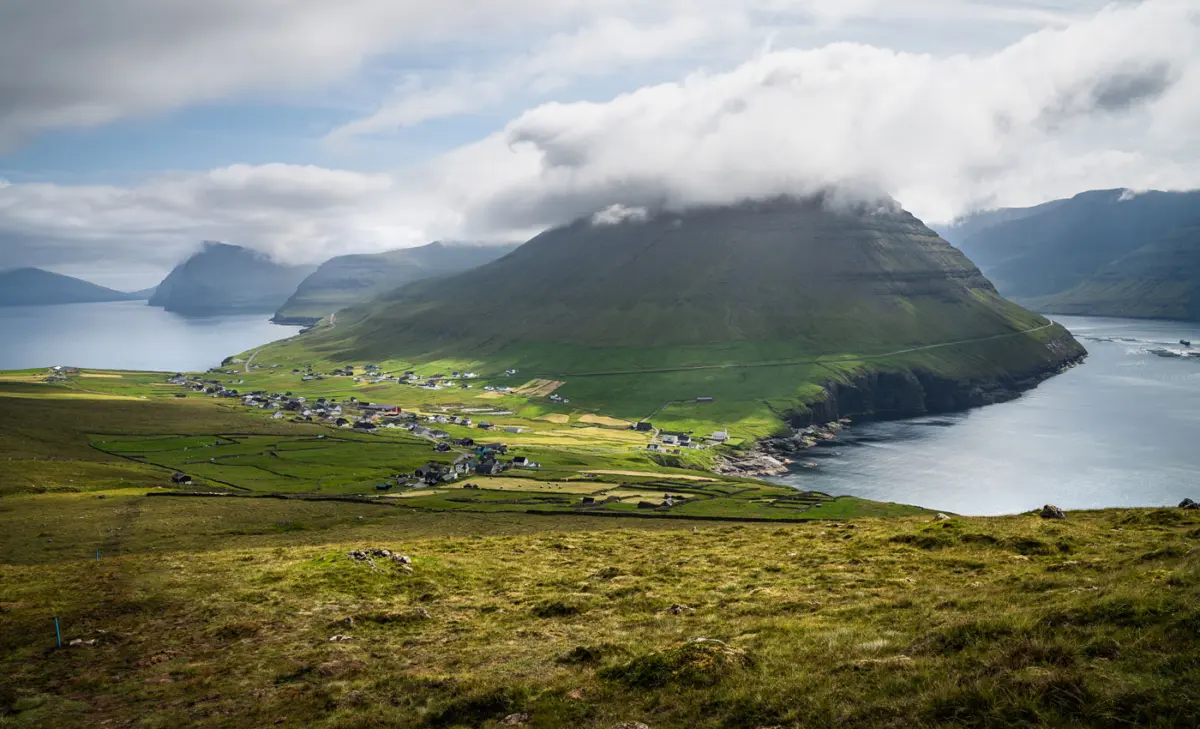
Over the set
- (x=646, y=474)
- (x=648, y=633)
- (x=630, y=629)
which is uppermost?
(x=648, y=633)

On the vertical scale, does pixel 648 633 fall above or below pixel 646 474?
above

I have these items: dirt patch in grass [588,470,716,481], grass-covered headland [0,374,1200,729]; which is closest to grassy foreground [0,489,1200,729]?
grass-covered headland [0,374,1200,729]

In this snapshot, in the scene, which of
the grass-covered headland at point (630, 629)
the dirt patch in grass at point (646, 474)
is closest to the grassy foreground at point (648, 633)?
the grass-covered headland at point (630, 629)

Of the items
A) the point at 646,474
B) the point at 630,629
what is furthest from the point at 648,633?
the point at 646,474

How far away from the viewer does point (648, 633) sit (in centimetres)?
2638

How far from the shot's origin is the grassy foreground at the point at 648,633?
16047 mm

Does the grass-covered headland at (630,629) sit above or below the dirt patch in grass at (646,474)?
above

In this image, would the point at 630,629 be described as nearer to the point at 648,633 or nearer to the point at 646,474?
the point at 648,633

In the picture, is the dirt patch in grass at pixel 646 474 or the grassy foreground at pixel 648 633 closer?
the grassy foreground at pixel 648 633

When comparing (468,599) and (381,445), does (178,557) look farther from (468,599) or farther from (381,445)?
(381,445)

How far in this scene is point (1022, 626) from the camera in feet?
60.8

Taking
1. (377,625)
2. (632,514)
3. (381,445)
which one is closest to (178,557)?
(377,625)

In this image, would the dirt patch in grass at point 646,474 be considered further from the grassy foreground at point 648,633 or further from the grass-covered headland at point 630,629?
the grassy foreground at point 648,633

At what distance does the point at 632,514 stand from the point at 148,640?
3028 inches
